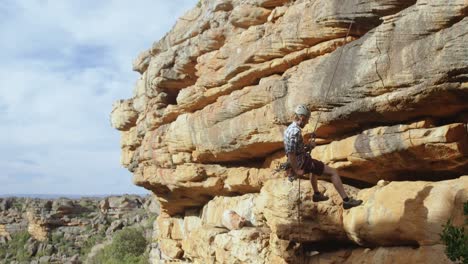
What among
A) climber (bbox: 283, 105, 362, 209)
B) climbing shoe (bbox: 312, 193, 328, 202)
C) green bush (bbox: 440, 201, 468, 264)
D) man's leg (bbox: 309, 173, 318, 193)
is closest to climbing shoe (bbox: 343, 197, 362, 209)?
climber (bbox: 283, 105, 362, 209)

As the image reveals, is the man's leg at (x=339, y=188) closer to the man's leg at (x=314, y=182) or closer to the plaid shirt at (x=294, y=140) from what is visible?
the man's leg at (x=314, y=182)

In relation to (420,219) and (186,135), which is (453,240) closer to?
(420,219)

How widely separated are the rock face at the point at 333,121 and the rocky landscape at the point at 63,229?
36.7 metres

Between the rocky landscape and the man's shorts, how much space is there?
1682 inches

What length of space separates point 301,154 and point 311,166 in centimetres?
39

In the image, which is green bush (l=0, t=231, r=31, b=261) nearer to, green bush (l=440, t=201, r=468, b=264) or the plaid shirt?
the plaid shirt

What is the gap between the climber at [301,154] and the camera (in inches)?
419

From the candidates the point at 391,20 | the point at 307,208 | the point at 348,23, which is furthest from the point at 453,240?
the point at 348,23

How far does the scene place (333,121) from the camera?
39.9 feet

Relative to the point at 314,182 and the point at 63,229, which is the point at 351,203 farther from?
the point at 63,229

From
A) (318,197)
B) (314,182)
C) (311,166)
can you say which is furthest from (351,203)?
(311,166)

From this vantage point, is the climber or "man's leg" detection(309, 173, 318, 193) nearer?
the climber

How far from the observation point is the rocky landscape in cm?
5491

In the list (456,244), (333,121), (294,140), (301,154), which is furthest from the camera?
(333,121)
